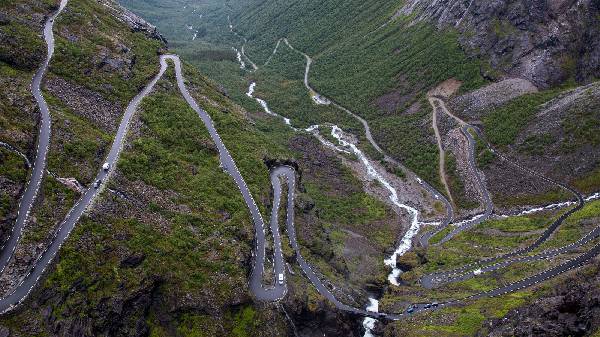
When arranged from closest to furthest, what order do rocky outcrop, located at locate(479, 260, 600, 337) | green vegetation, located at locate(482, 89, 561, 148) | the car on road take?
rocky outcrop, located at locate(479, 260, 600, 337) → the car on road → green vegetation, located at locate(482, 89, 561, 148)

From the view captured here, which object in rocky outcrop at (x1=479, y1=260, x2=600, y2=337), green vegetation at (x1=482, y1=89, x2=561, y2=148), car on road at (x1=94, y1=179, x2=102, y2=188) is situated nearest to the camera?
rocky outcrop at (x1=479, y1=260, x2=600, y2=337)

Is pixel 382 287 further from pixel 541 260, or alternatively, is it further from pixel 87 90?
pixel 87 90

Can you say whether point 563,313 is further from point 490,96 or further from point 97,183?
point 490,96

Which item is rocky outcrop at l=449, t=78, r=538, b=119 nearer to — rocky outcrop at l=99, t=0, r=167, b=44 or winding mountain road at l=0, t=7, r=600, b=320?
winding mountain road at l=0, t=7, r=600, b=320

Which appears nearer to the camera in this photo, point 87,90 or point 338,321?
point 338,321

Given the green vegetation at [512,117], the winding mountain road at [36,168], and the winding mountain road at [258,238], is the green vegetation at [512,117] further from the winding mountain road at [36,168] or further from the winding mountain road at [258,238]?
the winding mountain road at [36,168]

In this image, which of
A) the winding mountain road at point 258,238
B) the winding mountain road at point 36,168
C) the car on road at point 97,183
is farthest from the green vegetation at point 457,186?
the winding mountain road at point 36,168

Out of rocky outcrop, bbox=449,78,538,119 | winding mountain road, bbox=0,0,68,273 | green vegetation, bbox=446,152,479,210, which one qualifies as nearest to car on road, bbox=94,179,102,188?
winding mountain road, bbox=0,0,68,273

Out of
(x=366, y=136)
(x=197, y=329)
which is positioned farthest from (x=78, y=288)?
(x=366, y=136)
